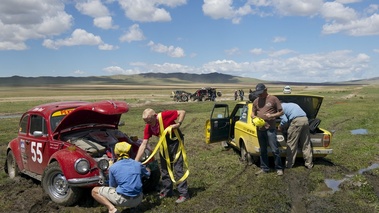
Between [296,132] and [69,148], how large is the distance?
469cm

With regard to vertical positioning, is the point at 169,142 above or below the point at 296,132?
above

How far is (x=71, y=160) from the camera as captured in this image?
20.0 ft

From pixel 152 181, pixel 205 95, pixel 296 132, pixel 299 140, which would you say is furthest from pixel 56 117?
pixel 205 95

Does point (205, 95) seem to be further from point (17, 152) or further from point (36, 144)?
point (36, 144)

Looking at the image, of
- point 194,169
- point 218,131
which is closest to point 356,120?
point 218,131

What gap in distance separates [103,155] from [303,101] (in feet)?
17.2

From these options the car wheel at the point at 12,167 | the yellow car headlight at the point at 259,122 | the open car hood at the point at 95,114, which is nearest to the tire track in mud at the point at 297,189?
the yellow car headlight at the point at 259,122

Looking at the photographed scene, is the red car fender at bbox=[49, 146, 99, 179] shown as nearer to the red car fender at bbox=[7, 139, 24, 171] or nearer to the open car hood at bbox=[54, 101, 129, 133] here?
the open car hood at bbox=[54, 101, 129, 133]

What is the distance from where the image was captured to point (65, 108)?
7391 millimetres

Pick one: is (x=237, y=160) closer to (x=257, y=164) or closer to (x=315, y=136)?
(x=257, y=164)

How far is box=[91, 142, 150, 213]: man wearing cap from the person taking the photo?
5.37 meters

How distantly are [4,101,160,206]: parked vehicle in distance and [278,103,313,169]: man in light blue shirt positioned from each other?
3.07 metres

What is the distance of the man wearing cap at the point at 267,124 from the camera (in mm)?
7906

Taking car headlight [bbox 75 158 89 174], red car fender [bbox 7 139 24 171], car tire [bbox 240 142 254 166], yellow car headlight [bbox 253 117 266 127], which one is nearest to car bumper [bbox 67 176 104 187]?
car headlight [bbox 75 158 89 174]
